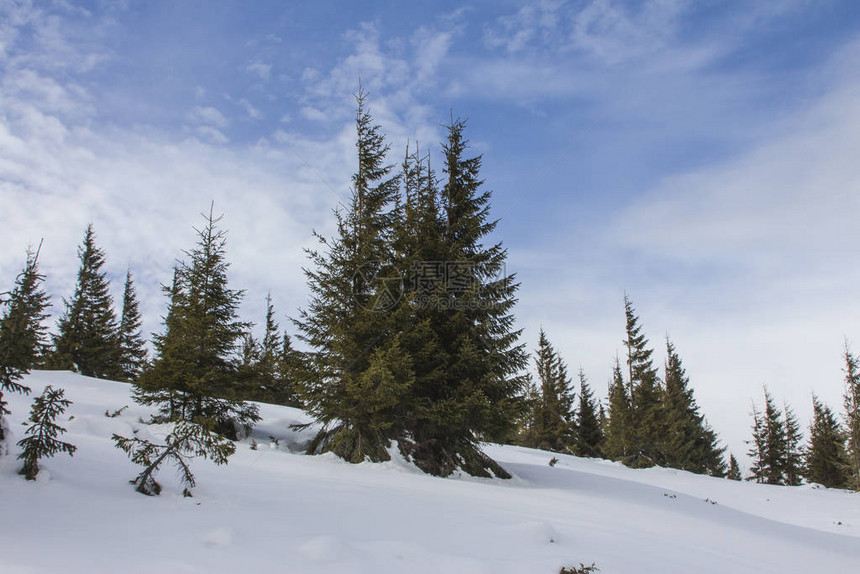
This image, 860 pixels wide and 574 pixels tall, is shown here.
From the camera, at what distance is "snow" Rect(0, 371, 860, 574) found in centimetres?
425

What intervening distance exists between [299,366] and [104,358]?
2853 centimetres

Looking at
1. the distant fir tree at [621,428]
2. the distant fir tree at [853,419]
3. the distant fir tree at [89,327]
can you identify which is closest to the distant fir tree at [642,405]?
the distant fir tree at [621,428]

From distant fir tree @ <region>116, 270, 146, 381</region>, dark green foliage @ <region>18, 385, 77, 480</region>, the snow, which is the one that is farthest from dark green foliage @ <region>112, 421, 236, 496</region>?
distant fir tree @ <region>116, 270, 146, 381</region>

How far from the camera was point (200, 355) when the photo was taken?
49.8 ft

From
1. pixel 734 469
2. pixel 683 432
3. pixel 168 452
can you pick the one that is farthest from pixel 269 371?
pixel 734 469

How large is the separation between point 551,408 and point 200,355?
33.0 m

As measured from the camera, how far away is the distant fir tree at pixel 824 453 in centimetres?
4675

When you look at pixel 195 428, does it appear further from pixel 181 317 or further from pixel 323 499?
pixel 181 317

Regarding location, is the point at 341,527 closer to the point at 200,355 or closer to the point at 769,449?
the point at 200,355

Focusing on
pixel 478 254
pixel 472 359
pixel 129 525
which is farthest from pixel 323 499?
pixel 478 254

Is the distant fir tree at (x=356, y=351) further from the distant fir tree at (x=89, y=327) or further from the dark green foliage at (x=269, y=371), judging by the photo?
the distant fir tree at (x=89, y=327)

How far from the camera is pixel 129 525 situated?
187 inches

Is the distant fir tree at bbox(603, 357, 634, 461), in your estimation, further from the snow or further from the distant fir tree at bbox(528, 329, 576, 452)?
the snow

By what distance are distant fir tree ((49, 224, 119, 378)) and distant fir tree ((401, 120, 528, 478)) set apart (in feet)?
98.1
